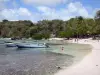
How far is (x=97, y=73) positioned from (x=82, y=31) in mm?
119681

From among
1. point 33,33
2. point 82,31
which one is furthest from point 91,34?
point 33,33

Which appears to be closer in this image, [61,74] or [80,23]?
[61,74]

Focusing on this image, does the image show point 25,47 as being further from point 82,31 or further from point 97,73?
point 82,31

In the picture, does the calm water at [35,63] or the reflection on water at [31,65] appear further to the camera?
the calm water at [35,63]

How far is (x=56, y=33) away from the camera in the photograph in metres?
190

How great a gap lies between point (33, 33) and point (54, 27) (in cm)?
1818

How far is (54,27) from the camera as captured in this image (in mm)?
199375

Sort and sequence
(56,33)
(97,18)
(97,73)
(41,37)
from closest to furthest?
(97,73), (97,18), (41,37), (56,33)

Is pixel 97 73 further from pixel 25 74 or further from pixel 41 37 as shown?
pixel 41 37

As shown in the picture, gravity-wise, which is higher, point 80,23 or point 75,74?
point 80,23

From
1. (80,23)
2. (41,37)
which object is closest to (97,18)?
(80,23)

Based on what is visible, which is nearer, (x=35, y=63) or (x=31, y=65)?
(x=31, y=65)

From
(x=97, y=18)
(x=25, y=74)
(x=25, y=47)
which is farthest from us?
(x=97, y=18)

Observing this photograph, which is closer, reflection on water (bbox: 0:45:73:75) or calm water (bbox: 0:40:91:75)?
reflection on water (bbox: 0:45:73:75)
